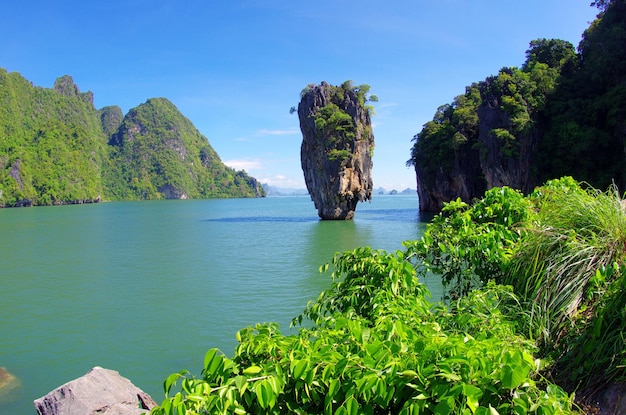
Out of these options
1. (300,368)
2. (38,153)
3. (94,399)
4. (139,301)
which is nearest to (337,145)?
(139,301)

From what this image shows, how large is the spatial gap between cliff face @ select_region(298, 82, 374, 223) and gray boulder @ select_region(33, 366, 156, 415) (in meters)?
30.9

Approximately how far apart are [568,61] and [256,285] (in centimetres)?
3148

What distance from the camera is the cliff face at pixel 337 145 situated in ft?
120

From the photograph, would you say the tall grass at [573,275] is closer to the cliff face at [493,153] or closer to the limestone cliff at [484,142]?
the cliff face at [493,153]

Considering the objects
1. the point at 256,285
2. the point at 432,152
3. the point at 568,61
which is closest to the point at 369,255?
the point at 256,285

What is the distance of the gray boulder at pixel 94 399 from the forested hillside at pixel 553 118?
A: 28.0 meters

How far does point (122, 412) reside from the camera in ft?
18.1

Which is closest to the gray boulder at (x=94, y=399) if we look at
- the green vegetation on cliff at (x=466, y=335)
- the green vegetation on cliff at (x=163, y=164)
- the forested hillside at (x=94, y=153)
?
the green vegetation on cliff at (x=466, y=335)

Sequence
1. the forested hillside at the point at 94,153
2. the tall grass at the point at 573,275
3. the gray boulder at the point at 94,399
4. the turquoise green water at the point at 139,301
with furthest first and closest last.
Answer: the forested hillside at the point at 94,153
the turquoise green water at the point at 139,301
the gray boulder at the point at 94,399
the tall grass at the point at 573,275

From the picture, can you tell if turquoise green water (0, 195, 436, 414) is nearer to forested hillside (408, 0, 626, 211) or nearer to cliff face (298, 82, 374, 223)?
cliff face (298, 82, 374, 223)

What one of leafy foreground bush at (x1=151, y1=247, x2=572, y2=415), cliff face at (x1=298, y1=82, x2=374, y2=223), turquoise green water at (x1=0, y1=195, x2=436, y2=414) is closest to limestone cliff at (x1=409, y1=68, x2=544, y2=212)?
cliff face at (x1=298, y1=82, x2=374, y2=223)

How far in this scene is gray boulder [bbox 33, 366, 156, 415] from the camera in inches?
215

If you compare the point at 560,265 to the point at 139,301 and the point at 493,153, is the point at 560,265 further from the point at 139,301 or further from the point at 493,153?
the point at 493,153

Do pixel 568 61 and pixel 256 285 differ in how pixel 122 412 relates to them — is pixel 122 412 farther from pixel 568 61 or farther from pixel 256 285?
pixel 568 61
